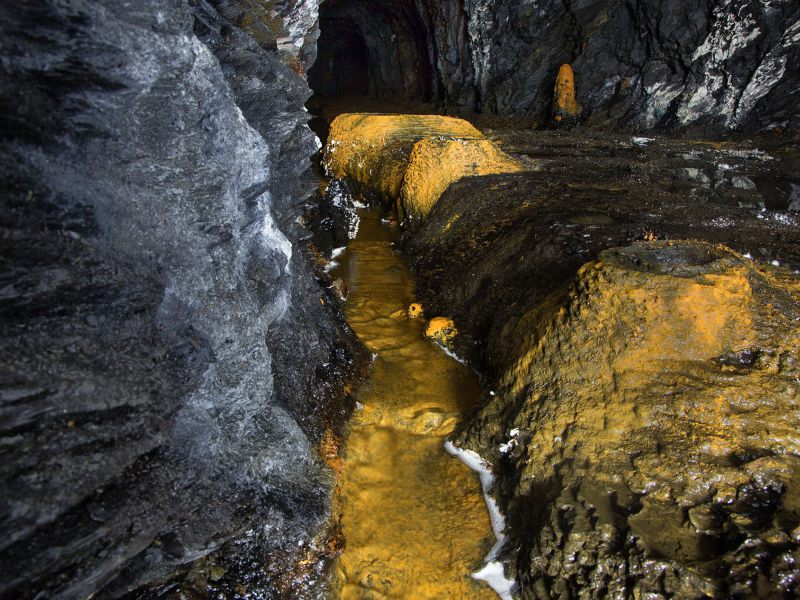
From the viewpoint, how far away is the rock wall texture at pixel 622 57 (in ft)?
31.4

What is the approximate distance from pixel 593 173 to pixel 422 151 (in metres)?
2.19

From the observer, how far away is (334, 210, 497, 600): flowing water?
2682 millimetres

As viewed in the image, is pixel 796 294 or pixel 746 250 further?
pixel 746 250

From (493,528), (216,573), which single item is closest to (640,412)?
(493,528)

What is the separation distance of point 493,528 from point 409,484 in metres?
0.55

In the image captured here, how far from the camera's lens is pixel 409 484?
319cm

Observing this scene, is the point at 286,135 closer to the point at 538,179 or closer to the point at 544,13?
the point at 538,179

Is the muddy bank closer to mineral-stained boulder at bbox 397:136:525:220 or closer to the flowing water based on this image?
the flowing water

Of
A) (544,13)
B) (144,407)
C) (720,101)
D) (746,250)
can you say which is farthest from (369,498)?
(544,13)

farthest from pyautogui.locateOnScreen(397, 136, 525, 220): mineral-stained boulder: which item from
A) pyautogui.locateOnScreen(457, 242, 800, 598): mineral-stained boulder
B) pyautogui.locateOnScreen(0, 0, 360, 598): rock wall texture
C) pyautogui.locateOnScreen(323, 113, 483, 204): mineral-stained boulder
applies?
pyautogui.locateOnScreen(0, 0, 360, 598): rock wall texture

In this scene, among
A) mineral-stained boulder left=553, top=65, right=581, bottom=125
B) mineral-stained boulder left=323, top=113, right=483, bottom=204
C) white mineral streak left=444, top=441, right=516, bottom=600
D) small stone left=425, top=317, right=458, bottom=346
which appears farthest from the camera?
mineral-stained boulder left=553, top=65, right=581, bottom=125

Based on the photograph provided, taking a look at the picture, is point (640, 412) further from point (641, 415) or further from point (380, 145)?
point (380, 145)

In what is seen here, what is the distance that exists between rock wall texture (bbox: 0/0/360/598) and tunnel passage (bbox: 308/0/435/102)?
1333 centimetres

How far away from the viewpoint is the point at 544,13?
38.8ft
